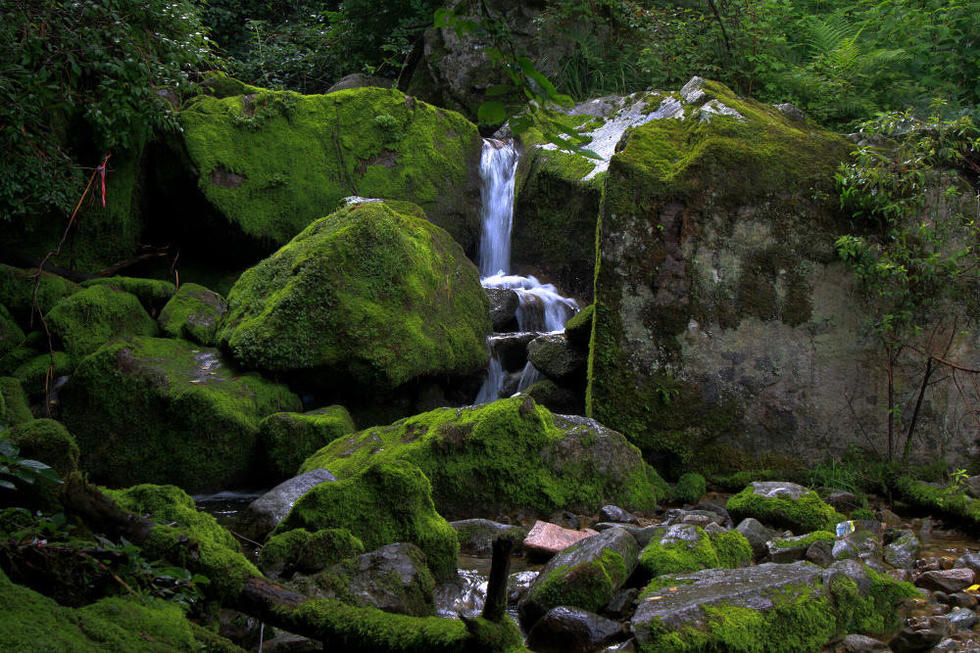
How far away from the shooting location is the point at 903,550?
4.24 m

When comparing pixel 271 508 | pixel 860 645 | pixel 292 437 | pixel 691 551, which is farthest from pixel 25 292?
pixel 860 645

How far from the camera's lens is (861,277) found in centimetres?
591

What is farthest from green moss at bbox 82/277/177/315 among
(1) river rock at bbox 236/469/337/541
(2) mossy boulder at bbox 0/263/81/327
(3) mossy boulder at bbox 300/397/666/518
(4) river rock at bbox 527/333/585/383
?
(1) river rock at bbox 236/469/337/541

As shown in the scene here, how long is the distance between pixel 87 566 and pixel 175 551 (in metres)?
0.41

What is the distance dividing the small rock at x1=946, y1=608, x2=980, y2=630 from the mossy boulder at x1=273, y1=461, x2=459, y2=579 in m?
2.31

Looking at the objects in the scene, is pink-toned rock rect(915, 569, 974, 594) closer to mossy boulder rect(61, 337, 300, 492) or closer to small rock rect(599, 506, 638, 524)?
small rock rect(599, 506, 638, 524)

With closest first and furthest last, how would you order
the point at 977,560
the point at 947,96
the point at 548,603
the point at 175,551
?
the point at 175,551 < the point at 548,603 < the point at 977,560 < the point at 947,96

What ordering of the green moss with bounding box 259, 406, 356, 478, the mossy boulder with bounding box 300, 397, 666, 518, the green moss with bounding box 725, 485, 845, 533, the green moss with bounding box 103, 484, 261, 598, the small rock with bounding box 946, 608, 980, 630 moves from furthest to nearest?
the green moss with bounding box 259, 406, 356, 478 → the mossy boulder with bounding box 300, 397, 666, 518 → the green moss with bounding box 725, 485, 845, 533 → the small rock with bounding box 946, 608, 980, 630 → the green moss with bounding box 103, 484, 261, 598

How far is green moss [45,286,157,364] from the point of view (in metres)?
7.01

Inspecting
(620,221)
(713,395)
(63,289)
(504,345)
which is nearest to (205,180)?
(63,289)

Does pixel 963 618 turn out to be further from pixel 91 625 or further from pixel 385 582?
pixel 91 625

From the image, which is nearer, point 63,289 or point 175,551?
point 175,551

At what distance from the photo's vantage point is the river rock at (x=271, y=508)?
4.22m

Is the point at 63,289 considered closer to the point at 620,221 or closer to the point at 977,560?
the point at 620,221
